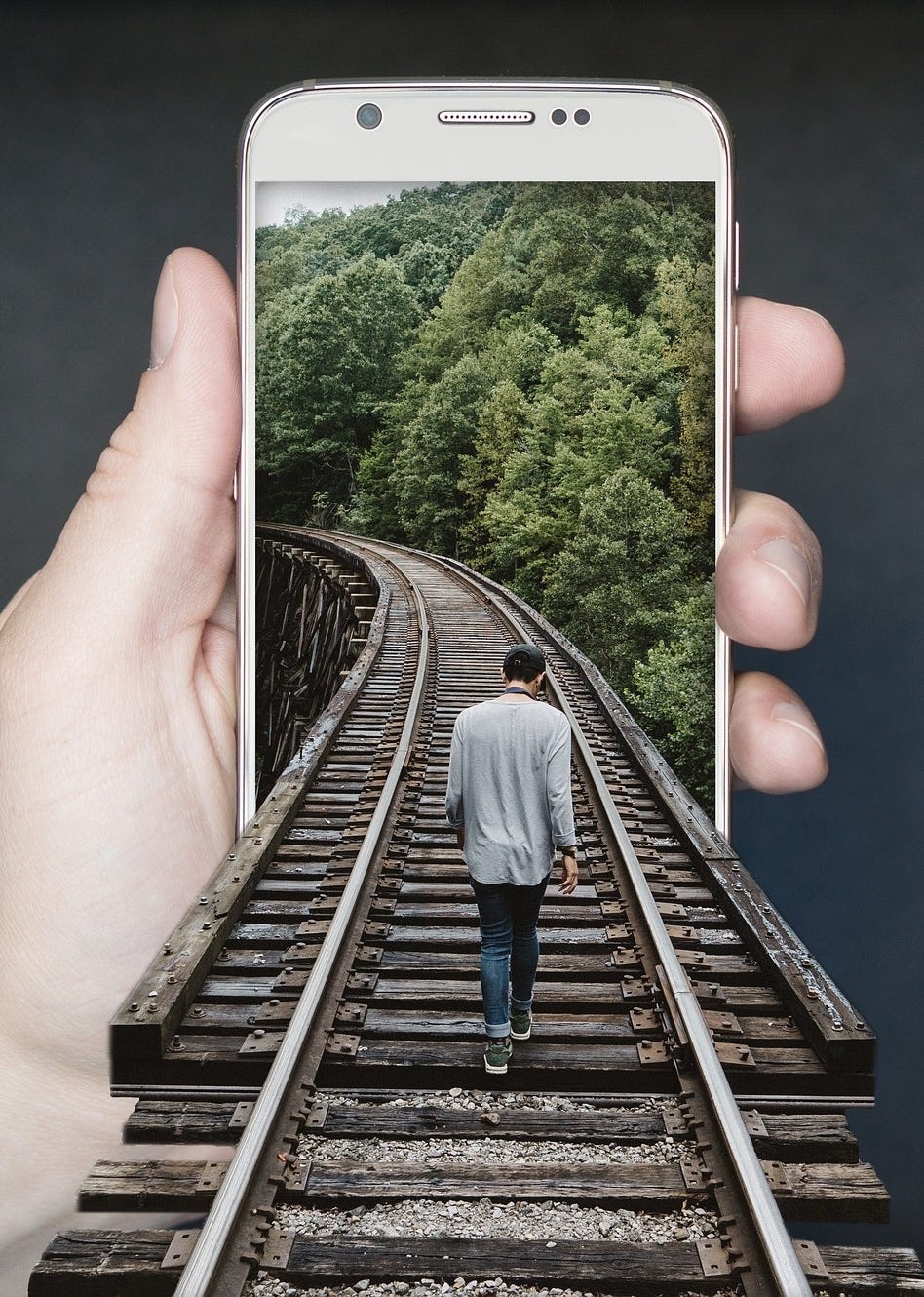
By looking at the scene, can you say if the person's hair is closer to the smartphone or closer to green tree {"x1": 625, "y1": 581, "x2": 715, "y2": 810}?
the smartphone

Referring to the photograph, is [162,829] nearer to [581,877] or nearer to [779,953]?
[581,877]

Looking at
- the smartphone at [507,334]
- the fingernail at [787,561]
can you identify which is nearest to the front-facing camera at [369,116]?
the smartphone at [507,334]

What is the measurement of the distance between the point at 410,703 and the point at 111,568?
4.19 ft

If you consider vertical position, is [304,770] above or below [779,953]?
above

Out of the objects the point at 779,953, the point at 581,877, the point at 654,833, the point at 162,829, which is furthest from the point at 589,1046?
the point at 162,829

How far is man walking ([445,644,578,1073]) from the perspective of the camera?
228cm

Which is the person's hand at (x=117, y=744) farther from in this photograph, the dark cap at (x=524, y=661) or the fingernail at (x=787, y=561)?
the dark cap at (x=524, y=661)

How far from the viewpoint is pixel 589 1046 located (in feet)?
7.55

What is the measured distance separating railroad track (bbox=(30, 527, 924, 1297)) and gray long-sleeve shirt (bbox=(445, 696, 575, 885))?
0.37 metres

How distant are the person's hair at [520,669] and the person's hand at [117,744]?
32.4 inches

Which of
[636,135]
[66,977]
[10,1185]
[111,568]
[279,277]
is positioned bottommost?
[10,1185]

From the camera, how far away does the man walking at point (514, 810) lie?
7.48ft

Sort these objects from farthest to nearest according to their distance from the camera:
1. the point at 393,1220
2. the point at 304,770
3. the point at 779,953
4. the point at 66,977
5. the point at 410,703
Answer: the point at 410,703 → the point at 304,770 → the point at 66,977 → the point at 779,953 → the point at 393,1220

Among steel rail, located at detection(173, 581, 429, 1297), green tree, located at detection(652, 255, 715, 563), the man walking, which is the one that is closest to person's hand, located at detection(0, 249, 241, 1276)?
steel rail, located at detection(173, 581, 429, 1297)
